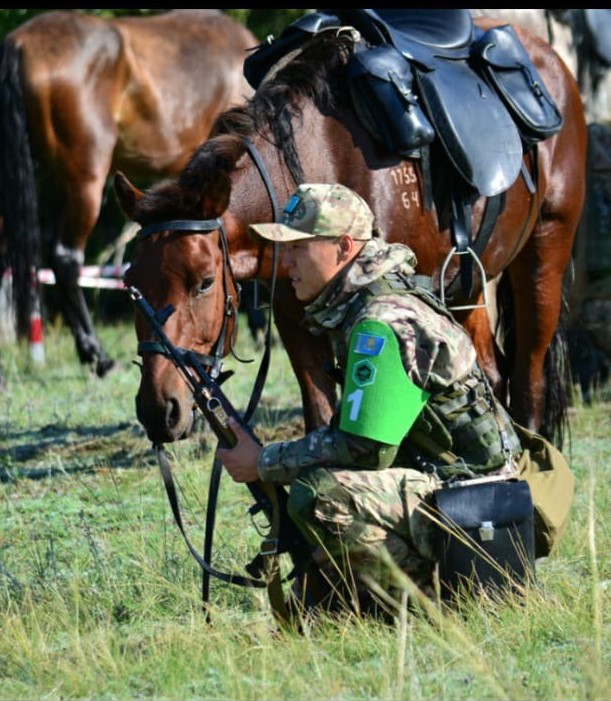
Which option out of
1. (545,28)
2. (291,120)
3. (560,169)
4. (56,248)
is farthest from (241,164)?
(56,248)

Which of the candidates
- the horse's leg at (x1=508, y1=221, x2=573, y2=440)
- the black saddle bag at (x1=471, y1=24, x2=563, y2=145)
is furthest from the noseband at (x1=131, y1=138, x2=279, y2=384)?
the horse's leg at (x1=508, y1=221, x2=573, y2=440)

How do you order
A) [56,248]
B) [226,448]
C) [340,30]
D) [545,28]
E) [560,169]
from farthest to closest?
[56,248] → [545,28] → [560,169] → [340,30] → [226,448]

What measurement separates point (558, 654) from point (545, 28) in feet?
18.3

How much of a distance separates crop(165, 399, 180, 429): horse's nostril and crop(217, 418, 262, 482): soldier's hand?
18.1 inches

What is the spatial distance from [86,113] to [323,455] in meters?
6.82

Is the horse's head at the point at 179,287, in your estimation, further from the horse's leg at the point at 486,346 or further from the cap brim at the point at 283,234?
the horse's leg at the point at 486,346

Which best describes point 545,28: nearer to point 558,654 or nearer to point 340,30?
point 340,30

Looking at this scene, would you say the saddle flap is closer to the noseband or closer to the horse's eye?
the noseband

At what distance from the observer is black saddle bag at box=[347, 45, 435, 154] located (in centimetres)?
510

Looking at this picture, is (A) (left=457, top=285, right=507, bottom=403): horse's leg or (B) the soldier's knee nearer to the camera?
(B) the soldier's knee

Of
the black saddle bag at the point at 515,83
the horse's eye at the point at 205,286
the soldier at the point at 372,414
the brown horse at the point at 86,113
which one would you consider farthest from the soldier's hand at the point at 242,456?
the brown horse at the point at 86,113

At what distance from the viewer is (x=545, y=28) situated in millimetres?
8477

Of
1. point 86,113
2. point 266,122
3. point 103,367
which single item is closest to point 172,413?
point 266,122

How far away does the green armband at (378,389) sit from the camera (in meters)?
3.61
